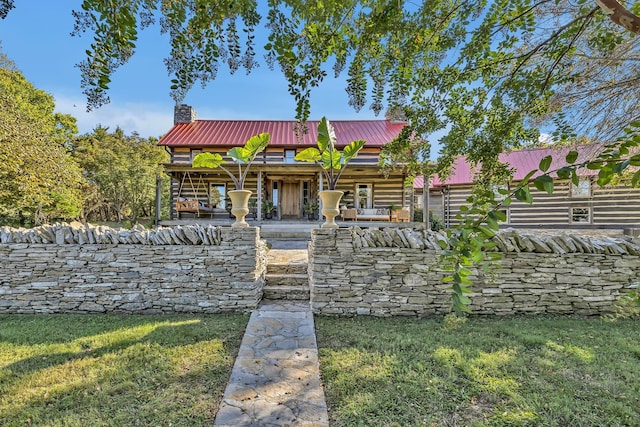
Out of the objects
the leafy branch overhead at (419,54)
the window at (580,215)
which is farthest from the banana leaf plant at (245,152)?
the window at (580,215)

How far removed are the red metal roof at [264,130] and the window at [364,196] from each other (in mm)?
2375

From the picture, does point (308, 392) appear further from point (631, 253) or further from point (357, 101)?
point (631, 253)

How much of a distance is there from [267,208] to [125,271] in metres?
11.2

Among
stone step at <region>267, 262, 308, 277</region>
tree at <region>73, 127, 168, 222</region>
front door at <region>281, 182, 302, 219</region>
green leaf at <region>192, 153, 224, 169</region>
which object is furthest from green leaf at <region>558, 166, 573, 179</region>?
tree at <region>73, 127, 168, 222</region>

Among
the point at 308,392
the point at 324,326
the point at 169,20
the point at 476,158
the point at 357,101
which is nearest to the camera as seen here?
the point at 169,20

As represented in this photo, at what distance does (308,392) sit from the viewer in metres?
3.01

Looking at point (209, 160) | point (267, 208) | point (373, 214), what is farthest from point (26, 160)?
point (373, 214)

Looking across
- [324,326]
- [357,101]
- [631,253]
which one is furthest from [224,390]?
[631,253]

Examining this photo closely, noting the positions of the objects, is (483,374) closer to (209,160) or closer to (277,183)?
(209,160)

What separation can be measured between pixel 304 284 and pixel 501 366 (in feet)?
12.7

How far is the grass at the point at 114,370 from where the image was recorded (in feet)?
8.70

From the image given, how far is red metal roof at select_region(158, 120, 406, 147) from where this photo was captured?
1748 cm

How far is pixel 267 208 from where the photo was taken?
1662cm

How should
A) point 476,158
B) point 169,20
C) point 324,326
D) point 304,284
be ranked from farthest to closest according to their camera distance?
point 304,284 < point 324,326 < point 476,158 < point 169,20
